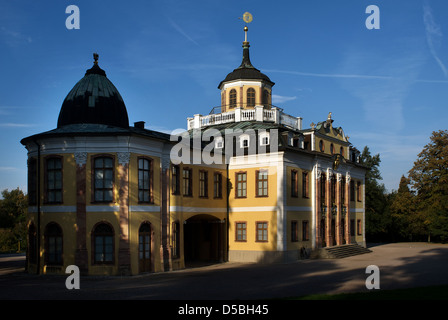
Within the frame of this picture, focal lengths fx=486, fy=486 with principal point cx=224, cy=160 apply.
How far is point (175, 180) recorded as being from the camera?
3322cm

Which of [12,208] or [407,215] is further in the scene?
[12,208]

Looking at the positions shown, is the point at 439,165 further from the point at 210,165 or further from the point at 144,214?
the point at 144,214

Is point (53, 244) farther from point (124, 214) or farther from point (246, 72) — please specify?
point (246, 72)

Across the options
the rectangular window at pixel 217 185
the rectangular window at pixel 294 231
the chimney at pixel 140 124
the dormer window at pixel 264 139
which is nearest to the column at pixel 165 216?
the chimney at pixel 140 124

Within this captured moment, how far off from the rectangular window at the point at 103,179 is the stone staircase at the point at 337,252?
18.7 meters

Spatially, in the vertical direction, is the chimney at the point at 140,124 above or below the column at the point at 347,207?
above

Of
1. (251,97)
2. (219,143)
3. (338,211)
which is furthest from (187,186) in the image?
(338,211)

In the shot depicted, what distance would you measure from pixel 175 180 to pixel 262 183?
8.15 metres

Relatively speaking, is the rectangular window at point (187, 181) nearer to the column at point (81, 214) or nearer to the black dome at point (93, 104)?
the black dome at point (93, 104)

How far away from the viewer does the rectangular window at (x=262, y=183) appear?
38.1 metres

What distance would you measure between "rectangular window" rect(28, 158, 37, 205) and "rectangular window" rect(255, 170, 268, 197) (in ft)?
53.8

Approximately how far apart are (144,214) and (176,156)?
4.94m

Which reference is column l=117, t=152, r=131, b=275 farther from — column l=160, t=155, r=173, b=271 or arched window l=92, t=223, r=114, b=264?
column l=160, t=155, r=173, b=271
